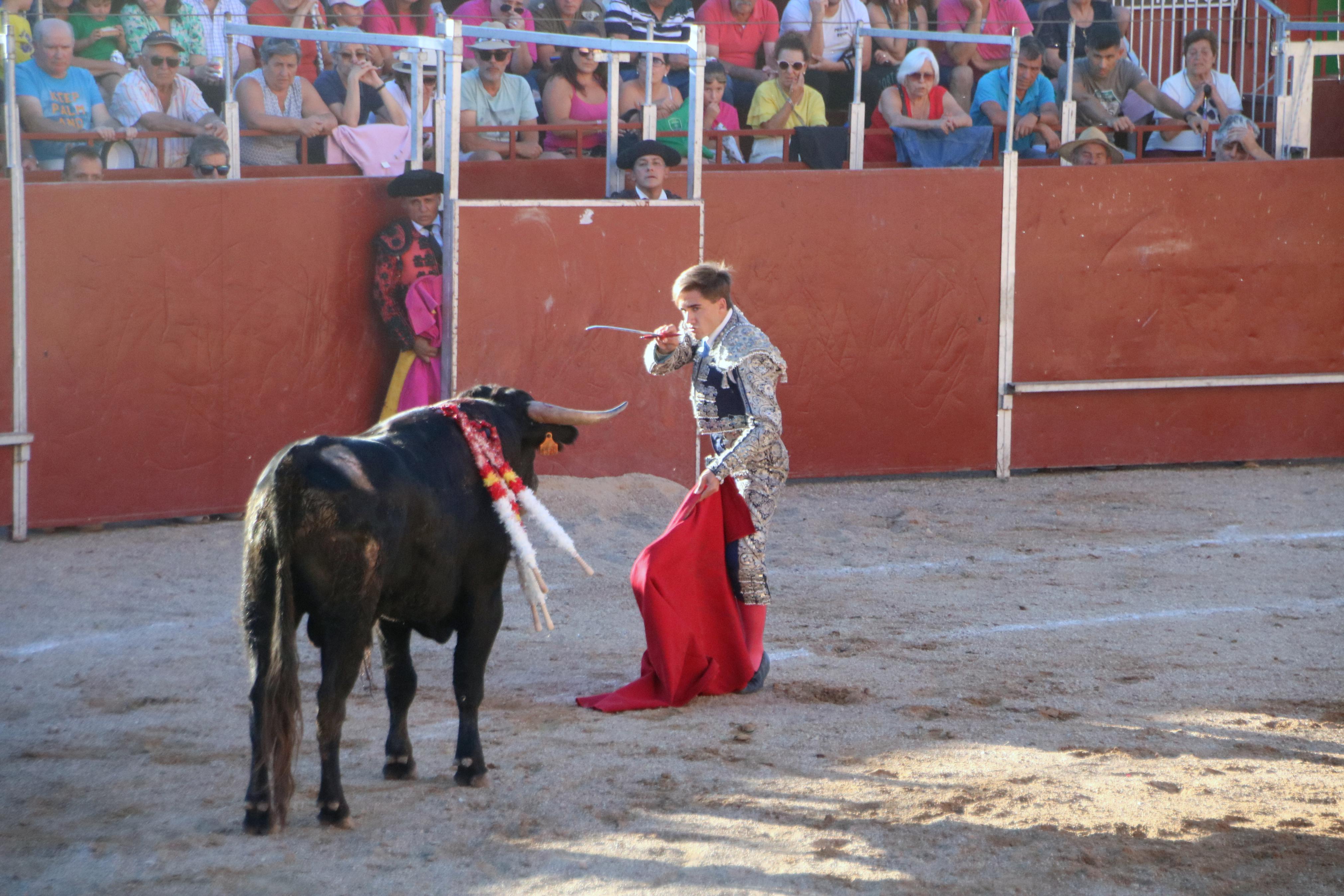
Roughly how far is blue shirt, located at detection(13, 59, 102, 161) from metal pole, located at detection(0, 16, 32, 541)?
107 centimetres

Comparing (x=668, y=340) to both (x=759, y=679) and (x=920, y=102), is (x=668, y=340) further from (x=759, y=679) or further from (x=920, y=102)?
(x=920, y=102)

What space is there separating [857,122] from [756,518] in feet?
17.0

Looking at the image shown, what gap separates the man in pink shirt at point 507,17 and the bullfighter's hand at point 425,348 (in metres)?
2.84

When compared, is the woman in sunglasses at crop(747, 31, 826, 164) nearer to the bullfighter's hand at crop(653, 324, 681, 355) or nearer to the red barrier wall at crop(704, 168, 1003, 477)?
the red barrier wall at crop(704, 168, 1003, 477)

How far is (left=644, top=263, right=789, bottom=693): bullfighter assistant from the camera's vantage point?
17.4 ft

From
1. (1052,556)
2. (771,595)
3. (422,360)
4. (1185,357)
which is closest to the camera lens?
(771,595)

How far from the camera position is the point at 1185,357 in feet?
32.9

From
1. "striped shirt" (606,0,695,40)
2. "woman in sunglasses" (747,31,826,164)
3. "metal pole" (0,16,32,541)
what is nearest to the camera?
"metal pole" (0,16,32,541)

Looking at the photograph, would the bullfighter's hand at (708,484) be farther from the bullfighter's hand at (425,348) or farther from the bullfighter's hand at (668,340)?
the bullfighter's hand at (425,348)

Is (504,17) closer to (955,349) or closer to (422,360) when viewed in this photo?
(422,360)

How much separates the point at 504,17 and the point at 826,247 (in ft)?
9.50

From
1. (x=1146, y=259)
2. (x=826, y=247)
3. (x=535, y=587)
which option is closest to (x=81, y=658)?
(x=535, y=587)

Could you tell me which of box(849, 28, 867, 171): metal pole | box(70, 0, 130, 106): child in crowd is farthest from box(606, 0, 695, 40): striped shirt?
box(70, 0, 130, 106): child in crowd

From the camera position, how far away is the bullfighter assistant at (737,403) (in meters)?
5.29
